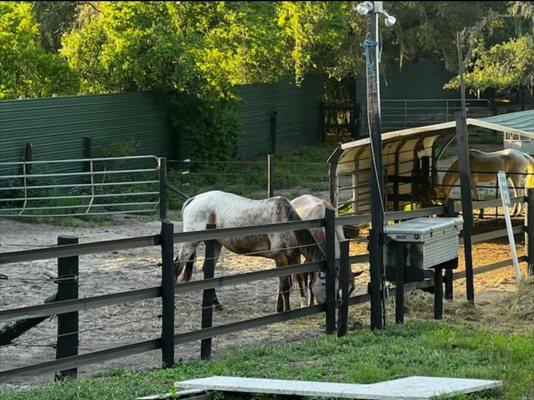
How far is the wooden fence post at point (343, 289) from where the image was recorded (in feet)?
36.0

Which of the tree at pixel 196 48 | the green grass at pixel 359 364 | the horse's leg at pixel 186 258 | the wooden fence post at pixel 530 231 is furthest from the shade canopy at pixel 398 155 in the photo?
the green grass at pixel 359 364

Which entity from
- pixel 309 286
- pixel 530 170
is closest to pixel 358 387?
pixel 309 286

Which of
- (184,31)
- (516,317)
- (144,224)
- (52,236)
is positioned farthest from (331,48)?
(516,317)

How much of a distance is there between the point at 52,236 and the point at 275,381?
12.9 meters

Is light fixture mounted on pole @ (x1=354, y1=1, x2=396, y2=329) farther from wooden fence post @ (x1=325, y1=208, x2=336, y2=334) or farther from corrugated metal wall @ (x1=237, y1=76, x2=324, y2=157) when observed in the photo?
corrugated metal wall @ (x1=237, y1=76, x2=324, y2=157)

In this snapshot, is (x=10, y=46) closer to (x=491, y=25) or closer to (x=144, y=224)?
(x=144, y=224)

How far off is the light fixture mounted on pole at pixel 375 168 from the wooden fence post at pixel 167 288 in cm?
258

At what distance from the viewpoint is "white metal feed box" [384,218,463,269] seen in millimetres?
11367

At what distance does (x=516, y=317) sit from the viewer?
41.3 feet

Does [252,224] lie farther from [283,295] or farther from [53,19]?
[53,19]

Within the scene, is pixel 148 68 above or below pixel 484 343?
above

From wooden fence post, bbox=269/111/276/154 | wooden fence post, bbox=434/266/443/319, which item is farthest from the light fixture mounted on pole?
wooden fence post, bbox=269/111/276/154

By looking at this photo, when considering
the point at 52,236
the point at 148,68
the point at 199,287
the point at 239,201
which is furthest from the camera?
the point at 148,68

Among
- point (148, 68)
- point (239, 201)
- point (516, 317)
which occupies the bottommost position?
point (516, 317)
